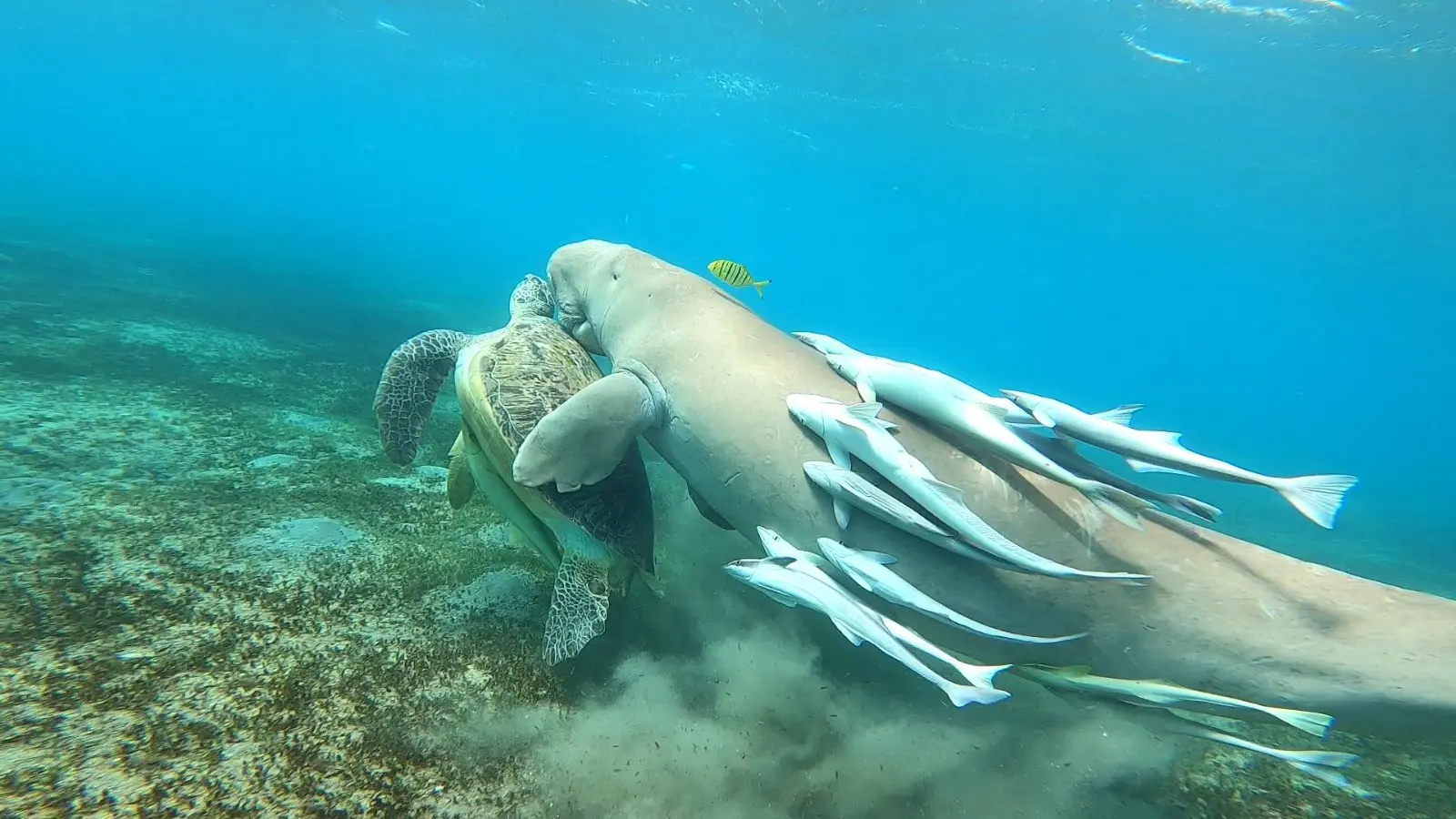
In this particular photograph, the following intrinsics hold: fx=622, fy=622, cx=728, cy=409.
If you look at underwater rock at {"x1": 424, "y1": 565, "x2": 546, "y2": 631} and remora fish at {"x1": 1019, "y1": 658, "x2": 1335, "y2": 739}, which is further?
underwater rock at {"x1": 424, "y1": 565, "x2": 546, "y2": 631}

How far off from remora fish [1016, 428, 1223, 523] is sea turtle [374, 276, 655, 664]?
7.49 ft

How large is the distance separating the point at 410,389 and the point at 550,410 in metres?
1.56

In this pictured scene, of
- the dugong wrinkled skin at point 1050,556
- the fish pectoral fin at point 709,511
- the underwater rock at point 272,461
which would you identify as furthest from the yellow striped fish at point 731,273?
the underwater rock at point 272,461

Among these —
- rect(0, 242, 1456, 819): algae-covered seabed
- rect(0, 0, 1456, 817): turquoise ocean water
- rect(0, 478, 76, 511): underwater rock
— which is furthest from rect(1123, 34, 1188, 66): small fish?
rect(0, 478, 76, 511): underwater rock

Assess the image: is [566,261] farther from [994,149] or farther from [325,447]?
[994,149]

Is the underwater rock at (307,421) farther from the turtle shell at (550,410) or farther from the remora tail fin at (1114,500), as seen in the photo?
the remora tail fin at (1114,500)

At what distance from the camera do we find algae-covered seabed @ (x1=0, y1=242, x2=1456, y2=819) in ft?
7.70

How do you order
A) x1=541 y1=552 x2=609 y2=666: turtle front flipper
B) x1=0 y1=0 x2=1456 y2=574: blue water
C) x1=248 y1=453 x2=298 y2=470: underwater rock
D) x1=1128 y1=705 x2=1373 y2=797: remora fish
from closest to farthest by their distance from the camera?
x1=1128 y1=705 x2=1373 y2=797: remora fish → x1=541 y1=552 x2=609 y2=666: turtle front flipper → x1=248 y1=453 x2=298 y2=470: underwater rock → x1=0 y1=0 x2=1456 y2=574: blue water

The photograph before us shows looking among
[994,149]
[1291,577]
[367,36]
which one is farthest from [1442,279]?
[367,36]

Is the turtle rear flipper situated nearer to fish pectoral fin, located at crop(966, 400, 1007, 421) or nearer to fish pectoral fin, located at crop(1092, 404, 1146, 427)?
fish pectoral fin, located at crop(966, 400, 1007, 421)

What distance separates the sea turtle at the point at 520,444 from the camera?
11.7 ft

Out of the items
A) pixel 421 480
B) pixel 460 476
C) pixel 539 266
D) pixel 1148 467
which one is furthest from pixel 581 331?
pixel 539 266

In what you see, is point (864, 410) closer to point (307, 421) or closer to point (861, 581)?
point (861, 581)

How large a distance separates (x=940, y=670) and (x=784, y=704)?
3.05 ft
